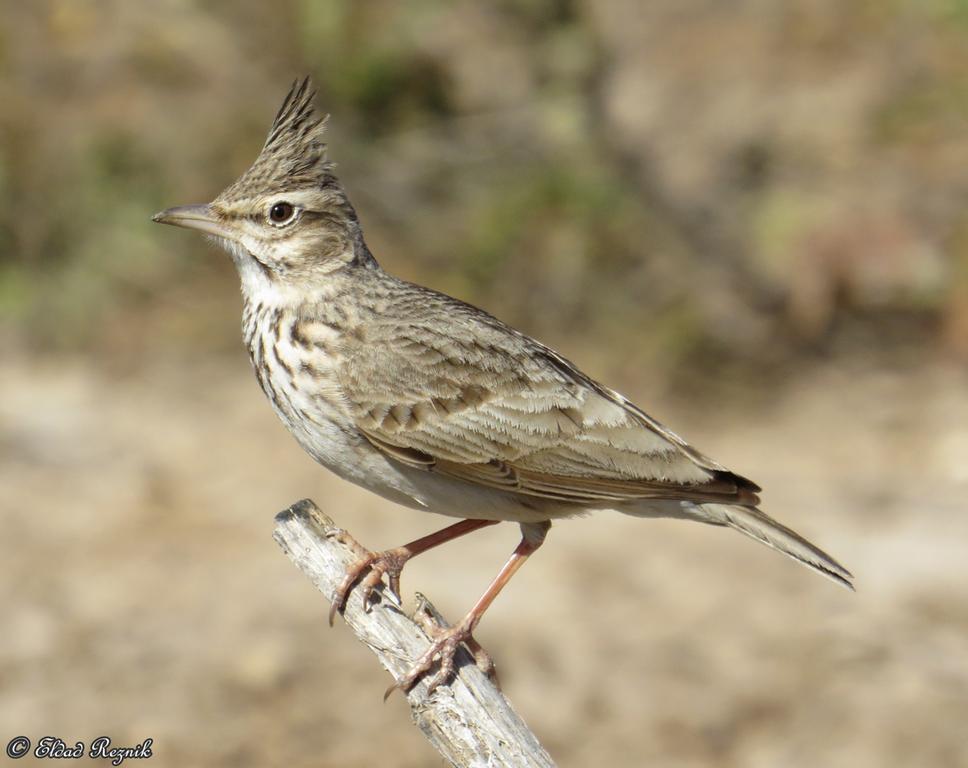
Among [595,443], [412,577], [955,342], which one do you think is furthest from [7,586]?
[955,342]

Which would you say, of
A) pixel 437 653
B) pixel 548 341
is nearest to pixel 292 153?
pixel 437 653

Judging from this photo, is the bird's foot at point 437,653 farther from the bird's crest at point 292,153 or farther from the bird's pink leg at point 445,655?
the bird's crest at point 292,153

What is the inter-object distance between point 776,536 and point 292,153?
2.41 meters

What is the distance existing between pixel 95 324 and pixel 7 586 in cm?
342

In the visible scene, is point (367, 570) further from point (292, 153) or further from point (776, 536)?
point (292, 153)

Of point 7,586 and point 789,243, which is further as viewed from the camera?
point 789,243

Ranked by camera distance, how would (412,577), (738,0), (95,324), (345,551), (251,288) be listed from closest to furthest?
(345,551) → (251,288) → (412,577) → (95,324) → (738,0)

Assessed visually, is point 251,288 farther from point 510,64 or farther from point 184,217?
point 510,64

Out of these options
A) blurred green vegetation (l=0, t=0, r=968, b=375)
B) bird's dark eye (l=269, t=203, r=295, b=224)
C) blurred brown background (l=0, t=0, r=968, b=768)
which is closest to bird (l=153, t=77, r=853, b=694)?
bird's dark eye (l=269, t=203, r=295, b=224)

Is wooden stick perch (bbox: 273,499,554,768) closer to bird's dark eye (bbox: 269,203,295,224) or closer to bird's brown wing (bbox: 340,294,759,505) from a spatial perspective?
bird's brown wing (bbox: 340,294,759,505)

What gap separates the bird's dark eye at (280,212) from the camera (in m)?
5.80

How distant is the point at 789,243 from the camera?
13.4 metres

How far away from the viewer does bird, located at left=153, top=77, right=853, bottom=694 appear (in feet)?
17.7

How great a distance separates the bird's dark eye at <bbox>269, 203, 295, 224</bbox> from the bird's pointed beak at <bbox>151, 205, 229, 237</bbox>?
19 cm
